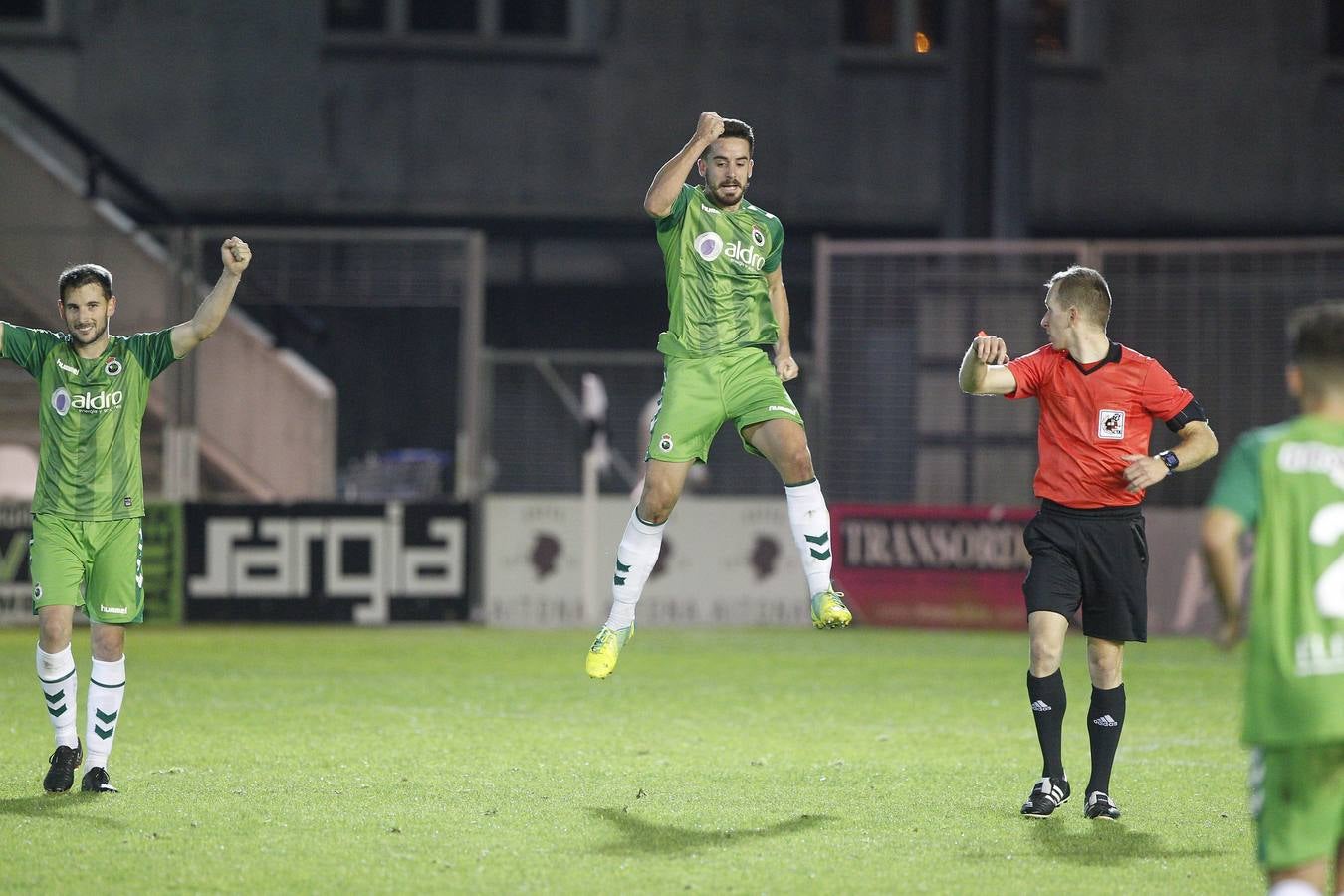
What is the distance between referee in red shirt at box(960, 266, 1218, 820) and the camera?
6551 mm

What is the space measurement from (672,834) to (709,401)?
1.93 meters

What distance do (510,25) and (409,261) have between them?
604cm

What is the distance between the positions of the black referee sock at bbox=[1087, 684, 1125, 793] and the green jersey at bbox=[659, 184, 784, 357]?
6.84ft

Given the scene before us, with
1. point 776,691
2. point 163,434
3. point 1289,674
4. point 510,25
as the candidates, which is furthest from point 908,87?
point 1289,674

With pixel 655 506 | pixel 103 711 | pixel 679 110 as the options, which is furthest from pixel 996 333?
pixel 103 711

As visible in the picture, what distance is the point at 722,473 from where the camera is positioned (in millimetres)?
15445

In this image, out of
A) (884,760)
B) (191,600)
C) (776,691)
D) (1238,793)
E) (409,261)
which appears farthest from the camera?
(409,261)

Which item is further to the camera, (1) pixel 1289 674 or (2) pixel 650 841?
(2) pixel 650 841

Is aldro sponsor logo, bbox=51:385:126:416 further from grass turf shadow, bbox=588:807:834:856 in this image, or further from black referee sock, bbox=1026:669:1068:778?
black referee sock, bbox=1026:669:1068:778

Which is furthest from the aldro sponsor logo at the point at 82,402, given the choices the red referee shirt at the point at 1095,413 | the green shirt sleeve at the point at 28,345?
the red referee shirt at the point at 1095,413

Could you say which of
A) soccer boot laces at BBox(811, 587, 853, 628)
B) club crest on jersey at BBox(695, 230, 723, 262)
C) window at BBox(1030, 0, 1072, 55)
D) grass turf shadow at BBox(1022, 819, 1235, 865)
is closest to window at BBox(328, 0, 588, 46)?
window at BBox(1030, 0, 1072, 55)

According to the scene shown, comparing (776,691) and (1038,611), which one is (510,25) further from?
(1038,611)

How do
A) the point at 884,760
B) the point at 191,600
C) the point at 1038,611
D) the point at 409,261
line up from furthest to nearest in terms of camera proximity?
the point at 409,261 < the point at 191,600 < the point at 884,760 < the point at 1038,611

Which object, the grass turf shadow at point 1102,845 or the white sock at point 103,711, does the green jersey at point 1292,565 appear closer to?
the grass turf shadow at point 1102,845
